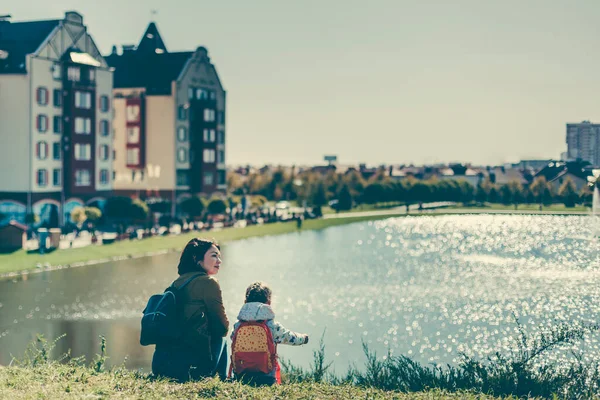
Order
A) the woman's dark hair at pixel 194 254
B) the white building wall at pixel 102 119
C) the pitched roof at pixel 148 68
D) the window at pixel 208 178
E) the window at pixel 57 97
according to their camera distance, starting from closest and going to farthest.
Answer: the woman's dark hair at pixel 194 254, the window at pixel 57 97, the white building wall at pixel 102 119, the pitched roof at pixel 148 68, the window at pixel 208 178

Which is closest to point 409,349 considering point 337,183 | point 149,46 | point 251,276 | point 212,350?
point 212,350

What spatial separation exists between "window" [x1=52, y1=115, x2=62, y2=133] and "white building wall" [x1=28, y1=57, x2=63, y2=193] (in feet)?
0.69

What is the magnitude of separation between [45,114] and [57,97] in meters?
2.26

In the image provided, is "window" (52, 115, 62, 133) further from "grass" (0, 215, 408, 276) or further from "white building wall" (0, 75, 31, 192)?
"grass" (0, 215, 408, 276)

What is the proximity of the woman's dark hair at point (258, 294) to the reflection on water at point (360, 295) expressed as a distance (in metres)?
12.2

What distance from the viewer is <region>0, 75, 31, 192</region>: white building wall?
66.6 meters

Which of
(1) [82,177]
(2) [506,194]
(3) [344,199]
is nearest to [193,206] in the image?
(1) [82,177]

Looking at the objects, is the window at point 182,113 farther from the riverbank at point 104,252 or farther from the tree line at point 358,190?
the tree line at point 358,190

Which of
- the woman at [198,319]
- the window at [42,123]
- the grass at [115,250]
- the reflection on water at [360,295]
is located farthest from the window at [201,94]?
the woman at [198,319]

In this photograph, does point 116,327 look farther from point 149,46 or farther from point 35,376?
point 149,46

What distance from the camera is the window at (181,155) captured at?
8939 centimetres

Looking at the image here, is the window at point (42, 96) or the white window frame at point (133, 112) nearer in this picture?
the window at point (42, 96)

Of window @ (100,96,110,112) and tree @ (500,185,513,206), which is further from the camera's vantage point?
window @ (100,96,110,112)

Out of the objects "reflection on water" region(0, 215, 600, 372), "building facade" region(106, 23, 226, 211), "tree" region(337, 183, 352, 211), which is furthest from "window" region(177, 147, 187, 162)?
"tree" region(337, 183, 352, 211)
